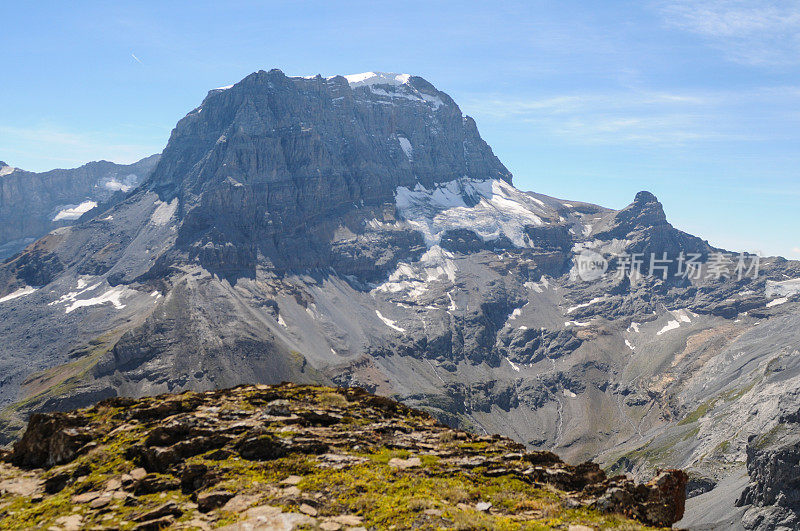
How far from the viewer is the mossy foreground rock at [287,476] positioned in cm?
A: 2403

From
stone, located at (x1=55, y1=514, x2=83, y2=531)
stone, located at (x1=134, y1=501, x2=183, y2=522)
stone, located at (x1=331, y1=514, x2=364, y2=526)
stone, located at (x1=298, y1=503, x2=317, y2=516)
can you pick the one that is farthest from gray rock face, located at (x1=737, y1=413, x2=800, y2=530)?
stone, located at (x1=55, y1=514, x2=83, y2=531)

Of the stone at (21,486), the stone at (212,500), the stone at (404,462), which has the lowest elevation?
the stone at (21,486)

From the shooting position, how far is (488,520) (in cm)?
2267

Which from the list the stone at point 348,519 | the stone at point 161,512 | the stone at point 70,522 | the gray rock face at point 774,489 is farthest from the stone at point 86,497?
the gray rock face at point 774,489

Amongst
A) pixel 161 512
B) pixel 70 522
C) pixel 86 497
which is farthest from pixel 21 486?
pixel 161 512

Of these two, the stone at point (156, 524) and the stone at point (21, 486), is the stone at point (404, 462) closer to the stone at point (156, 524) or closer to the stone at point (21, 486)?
the stone at point (156, 524)

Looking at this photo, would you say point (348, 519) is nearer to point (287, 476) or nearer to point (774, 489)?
point (287, 476)

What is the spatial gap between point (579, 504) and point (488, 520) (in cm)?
518

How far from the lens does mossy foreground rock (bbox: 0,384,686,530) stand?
24031 millimetres

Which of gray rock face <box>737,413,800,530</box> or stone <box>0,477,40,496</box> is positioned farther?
gray rock face <box>737,413,800,530</box>

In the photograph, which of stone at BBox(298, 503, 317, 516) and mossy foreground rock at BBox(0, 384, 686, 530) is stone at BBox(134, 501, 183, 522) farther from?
stone at BBox(298, 503, 317, 516)

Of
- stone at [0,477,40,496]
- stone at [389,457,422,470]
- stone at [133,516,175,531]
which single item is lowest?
stone at [0,477,40,496]

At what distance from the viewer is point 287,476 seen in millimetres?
28141

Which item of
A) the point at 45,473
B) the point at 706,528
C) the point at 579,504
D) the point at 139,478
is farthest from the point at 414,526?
the point at 706,528
